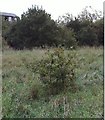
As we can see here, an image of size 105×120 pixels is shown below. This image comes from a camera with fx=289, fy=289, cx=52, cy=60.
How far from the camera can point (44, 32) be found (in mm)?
16344

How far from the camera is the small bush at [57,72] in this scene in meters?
4.85

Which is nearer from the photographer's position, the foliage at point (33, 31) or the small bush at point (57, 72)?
the small bush at point (57, 72)

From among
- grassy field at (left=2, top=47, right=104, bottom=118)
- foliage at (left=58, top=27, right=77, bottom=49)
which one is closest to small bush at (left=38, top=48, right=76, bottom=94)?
grassy field at (left=2, top=47, right=104, bottom=118)

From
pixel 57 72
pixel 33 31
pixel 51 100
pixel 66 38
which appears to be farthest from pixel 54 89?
pixel 33 31

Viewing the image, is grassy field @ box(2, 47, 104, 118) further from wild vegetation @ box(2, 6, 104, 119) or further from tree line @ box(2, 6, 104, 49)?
tree line @ box(2, 6, 104, 49)

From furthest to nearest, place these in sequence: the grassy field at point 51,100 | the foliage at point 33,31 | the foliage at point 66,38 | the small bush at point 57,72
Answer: the foliage at point 33,31, the foliage at point 66,38, the small bush at point 57,72, the grassy field at point 51,100

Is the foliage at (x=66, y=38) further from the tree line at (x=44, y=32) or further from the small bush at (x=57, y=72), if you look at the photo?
the small bush at (x=57, y=72)

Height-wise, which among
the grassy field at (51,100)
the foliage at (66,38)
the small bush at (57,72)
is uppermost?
the foliage at (66,38)

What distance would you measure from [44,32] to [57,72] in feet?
38.3

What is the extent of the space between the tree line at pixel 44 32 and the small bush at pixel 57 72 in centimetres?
1037

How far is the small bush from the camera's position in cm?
485

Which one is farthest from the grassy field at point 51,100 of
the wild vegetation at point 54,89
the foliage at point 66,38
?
the foliage at point 66,38

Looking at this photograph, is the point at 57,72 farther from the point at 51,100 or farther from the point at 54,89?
the point at 51,100

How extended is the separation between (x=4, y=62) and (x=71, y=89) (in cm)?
412
